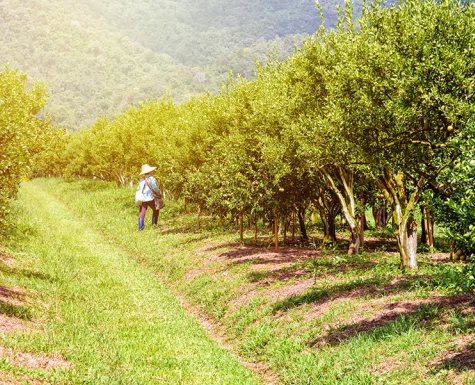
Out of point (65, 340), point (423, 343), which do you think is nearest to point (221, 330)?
point (65, 340)

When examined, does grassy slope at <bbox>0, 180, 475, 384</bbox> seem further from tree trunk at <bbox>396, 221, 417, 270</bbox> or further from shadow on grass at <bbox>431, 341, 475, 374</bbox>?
tree trunk at <bbox>396, 221, 417, 270</bbox>

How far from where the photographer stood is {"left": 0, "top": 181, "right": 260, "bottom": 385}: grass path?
1121cm

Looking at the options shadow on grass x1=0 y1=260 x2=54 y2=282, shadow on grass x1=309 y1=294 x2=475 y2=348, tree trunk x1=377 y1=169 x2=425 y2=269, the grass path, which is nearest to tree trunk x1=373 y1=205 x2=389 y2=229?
the grass path

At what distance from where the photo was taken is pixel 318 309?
1482 cm

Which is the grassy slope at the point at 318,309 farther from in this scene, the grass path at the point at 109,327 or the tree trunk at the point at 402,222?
the tree trunk at the point at 402,222

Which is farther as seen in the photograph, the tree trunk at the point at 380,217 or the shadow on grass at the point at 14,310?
the tree trunk at the point at 380,217

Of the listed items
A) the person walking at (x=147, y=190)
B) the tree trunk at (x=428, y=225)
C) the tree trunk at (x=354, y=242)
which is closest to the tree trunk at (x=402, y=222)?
the tree trunk at (x=354, y=242)

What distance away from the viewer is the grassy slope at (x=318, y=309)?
10.5 m

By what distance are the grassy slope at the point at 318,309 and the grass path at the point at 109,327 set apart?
0.93 feet

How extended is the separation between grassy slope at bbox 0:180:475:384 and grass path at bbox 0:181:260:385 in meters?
0.28

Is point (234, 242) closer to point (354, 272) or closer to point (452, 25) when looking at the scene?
point (354, 272)

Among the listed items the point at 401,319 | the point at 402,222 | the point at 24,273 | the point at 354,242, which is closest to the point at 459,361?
the point at 401,319

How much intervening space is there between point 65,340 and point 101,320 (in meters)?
2.88

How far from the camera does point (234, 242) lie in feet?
93.0
